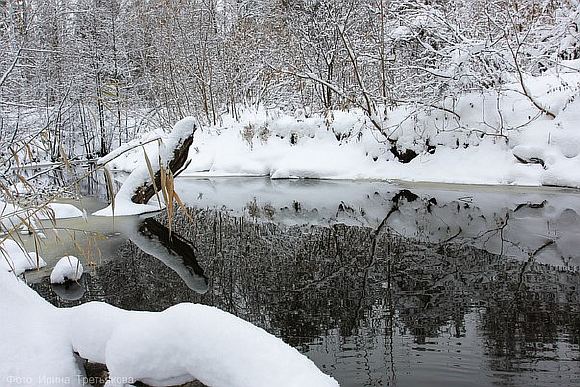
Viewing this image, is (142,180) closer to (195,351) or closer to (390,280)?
(390,280)

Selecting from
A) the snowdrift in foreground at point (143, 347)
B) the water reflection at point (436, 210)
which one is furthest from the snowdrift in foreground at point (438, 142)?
the snowdrift in foreground at point (143, 347)

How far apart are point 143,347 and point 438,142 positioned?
41.0ft

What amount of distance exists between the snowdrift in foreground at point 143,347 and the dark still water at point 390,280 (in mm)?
655

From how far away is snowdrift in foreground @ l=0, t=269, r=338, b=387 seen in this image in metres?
1.93

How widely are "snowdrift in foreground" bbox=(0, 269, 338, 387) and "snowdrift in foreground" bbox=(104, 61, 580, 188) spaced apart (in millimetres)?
7901

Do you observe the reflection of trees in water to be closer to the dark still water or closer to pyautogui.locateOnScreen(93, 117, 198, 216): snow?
the dark still water

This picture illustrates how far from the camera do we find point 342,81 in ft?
65.1

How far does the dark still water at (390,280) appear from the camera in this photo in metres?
3.68

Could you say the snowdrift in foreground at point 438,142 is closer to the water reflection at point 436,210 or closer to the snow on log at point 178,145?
the snow on log at point 178,145

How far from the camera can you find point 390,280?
18.0 ft

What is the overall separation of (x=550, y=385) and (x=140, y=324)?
7.75 feet

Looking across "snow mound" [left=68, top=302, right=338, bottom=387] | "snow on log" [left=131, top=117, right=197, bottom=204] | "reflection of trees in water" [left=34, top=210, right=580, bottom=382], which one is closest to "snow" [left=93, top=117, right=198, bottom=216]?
"snow on log" [left=131, top=117, right=197, bottom=204]

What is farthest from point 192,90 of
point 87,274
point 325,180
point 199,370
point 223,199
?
point 199,370

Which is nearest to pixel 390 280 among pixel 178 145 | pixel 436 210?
pixel 436 210
